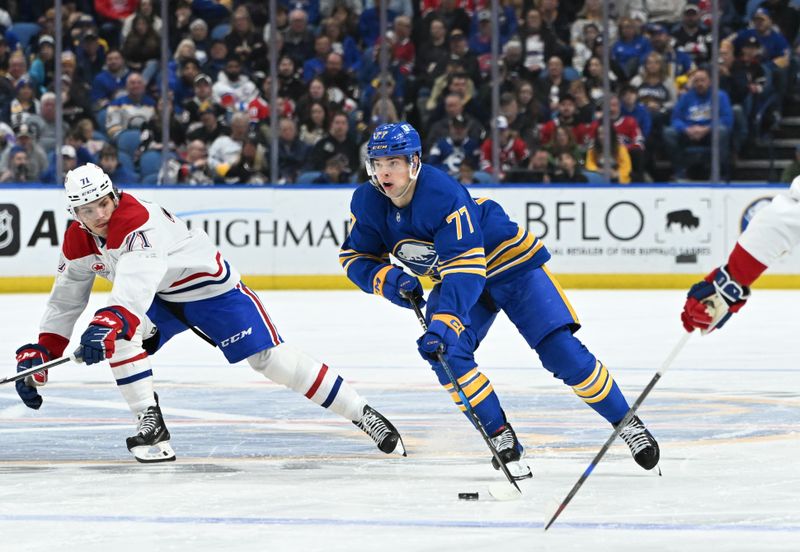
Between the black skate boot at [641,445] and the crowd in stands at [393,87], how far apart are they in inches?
341

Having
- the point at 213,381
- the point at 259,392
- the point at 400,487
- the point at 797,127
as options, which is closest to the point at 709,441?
the point at 400,487

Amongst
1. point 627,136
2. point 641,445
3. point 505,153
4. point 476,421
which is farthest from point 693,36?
point 476,421

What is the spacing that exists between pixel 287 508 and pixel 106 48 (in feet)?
35.0

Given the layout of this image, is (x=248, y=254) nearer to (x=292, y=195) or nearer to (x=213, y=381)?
(x=292, y=195)

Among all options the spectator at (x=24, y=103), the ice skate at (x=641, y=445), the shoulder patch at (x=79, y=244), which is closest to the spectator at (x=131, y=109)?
the spectator at (x=24, y=103)

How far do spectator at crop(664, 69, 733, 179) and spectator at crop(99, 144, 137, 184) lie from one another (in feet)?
15.6

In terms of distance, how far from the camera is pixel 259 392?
714 centimetres

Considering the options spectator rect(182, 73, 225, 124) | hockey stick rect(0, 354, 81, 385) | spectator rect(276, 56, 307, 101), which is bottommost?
spectator rect(182, 73, 225, 124)

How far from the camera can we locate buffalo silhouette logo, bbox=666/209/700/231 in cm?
1329

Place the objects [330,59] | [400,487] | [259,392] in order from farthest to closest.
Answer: [330,59], [259,392], [400,487]

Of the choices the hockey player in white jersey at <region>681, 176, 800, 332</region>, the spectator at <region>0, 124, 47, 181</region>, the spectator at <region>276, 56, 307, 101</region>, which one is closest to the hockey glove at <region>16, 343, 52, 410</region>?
the hockey player in white jersey at <region>681, 176, 800, 332</region>

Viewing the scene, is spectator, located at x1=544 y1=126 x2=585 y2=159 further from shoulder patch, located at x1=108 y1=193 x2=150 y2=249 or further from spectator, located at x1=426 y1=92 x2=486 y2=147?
shoulder patch, located at x1=108 y1=193 x2=150 y2=249

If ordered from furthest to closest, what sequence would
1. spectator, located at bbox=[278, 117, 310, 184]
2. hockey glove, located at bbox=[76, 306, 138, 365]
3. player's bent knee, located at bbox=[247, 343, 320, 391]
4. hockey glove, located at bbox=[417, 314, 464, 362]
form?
spectator, located at bbox=[278, 117, 310, 184], player's bent knee, located at bbox=[247, 343, 320, 391], hockey glove, located at bbox=[76, 306, 138, 365], hockey glove, located at bbox=[417, 314, 464, 362]

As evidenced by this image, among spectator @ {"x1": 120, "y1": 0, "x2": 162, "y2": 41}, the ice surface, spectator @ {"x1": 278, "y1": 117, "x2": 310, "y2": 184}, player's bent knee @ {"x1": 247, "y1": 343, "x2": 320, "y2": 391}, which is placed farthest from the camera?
spectator @ {"x1": 120, "y1": 0, "x2": 162, "y2": 41}
